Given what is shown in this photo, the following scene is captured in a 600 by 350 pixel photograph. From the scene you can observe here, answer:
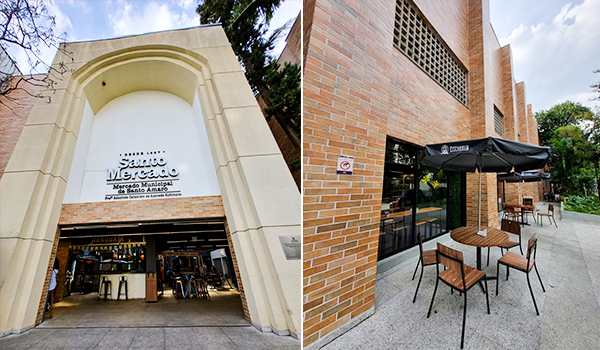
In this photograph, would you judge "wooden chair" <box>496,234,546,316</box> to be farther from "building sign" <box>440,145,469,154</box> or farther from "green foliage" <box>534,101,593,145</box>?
"green foliage" <box>534,101,593,145</box>

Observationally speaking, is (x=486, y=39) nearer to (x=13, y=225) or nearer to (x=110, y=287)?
(x=13, y=225)

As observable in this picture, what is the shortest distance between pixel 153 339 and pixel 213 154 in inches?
181

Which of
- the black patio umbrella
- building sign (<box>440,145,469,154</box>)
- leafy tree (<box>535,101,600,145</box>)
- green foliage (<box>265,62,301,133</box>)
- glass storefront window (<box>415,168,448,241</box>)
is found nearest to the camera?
the black patio umbrella

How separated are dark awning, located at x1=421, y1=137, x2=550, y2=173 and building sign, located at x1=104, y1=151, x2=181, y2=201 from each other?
673 cm

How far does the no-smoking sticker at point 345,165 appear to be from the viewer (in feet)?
9.49

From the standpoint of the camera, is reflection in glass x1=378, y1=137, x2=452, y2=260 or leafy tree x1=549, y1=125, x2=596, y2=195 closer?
reflection in glass x1=378, y1=137, x2=452, y2=260

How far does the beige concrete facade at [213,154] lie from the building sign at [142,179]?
1.18 meters

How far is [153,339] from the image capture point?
539cm

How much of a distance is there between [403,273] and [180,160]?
22.0ft

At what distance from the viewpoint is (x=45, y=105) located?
7078 mm

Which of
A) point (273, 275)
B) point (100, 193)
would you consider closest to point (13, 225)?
point (100, 193)

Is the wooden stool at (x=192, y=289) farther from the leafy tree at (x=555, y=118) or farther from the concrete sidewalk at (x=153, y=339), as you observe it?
the leafy tree at (x=555, y=118)

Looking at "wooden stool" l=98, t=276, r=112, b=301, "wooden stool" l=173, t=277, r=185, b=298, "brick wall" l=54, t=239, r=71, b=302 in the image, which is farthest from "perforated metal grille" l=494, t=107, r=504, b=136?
"brick wall" l=54, t=239, r=71, b=302

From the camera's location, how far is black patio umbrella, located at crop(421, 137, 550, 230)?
3779 millimetres
